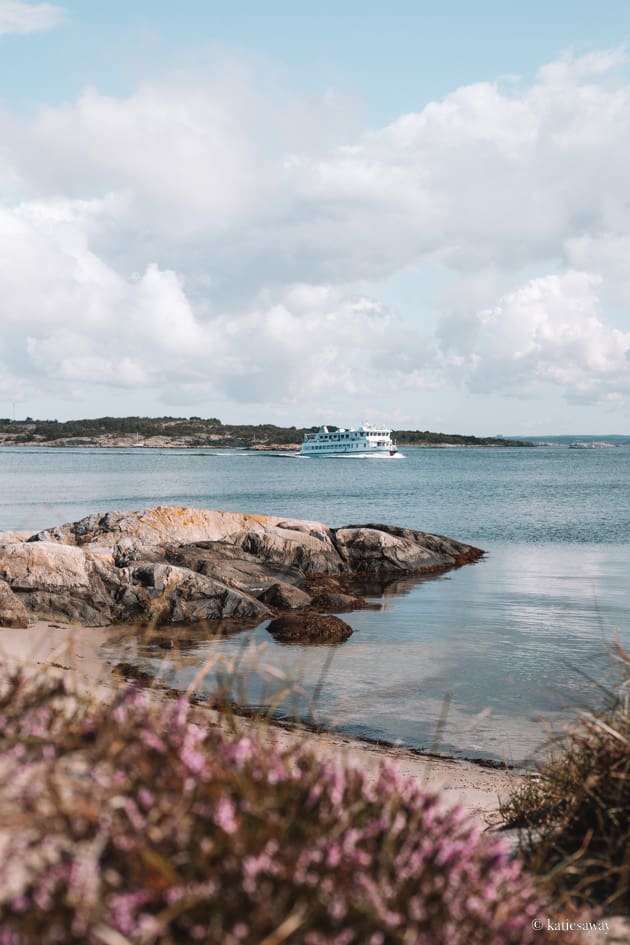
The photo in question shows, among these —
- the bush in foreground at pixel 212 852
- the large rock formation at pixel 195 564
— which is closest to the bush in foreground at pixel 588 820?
the bush in foreground at pixel 212 852

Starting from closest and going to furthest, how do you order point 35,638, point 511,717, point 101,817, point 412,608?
point 101,817 < point 511,717 < point 35,638 < point 412,608

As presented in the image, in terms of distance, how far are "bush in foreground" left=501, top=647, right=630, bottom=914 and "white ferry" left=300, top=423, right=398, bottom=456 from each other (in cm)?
→ 12214

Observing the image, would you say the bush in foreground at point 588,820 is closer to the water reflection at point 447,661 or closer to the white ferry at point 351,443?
the water reflection at point 447,661

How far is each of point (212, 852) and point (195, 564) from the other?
56.8 feet

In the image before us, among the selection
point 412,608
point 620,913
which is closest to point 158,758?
point 620,913

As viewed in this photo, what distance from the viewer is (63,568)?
1631 centimetres

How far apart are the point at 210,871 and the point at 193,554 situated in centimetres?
1791

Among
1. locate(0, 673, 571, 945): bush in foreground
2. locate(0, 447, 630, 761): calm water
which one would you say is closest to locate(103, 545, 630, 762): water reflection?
locate(0, 447, 630, 761): calm water

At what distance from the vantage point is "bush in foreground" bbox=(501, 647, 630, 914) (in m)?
3.62

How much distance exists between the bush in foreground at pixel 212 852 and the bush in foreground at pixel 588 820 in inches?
22.8

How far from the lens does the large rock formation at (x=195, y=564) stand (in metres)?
15.9

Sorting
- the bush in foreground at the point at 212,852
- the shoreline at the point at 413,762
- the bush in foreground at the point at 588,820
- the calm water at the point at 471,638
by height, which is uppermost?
the bush in foreground at the point at 212,852

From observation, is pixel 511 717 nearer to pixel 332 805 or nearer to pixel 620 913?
pixel 620 913

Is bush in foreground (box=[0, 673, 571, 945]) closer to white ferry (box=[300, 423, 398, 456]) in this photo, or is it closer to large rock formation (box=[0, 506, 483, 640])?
large rock formation (box=[0, 506, 483, 640])
